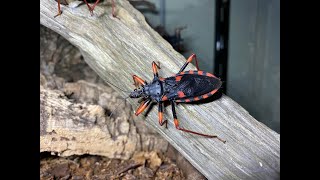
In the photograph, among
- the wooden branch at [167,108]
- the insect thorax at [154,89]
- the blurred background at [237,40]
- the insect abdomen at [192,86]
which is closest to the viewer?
the wooden branch at [167,108]

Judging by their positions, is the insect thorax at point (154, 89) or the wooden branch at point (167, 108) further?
the insect thorax at point (154, 89)

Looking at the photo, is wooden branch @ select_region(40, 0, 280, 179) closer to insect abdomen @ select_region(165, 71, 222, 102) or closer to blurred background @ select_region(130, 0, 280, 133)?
insect abdomen @ select_region(165, 71, 222, 102)

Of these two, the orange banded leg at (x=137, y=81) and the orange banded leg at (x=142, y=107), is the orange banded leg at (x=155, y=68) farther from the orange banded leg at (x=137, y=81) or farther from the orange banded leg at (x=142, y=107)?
the orange banded leg at (x=142, y=107)

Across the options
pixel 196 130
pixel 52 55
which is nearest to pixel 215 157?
pixel 196 130

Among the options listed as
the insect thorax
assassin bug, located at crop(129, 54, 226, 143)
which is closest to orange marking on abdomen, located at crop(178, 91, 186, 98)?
assassin bug, located at crop(129, 54, 226, 143)

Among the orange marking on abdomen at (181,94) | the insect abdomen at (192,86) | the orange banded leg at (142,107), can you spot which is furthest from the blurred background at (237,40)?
the orange banded leg at (142,107)

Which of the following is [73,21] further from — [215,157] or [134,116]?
[215,157]

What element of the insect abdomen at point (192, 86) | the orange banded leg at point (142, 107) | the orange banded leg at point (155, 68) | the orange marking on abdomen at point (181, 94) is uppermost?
the orange banded leg at point (155, 68)
